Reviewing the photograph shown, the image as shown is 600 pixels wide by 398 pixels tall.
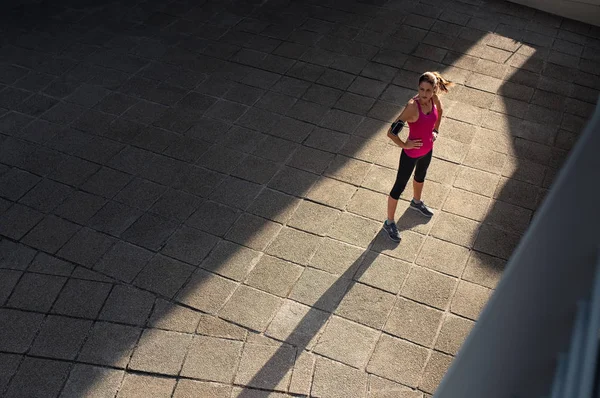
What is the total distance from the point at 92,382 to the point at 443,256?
11.0 feet

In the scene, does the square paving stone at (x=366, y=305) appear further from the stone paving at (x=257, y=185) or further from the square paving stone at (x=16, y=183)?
the square paving stone at (x=16, y=183)

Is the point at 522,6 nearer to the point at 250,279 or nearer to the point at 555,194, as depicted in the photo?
the point at 250,279

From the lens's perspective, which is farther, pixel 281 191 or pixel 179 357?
pixel 281 191

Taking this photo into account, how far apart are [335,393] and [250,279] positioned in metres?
1.37

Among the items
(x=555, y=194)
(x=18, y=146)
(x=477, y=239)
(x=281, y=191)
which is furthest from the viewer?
(x=18, y=146)

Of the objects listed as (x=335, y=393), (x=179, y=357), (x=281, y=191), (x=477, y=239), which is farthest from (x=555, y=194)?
(x=281, y=191)

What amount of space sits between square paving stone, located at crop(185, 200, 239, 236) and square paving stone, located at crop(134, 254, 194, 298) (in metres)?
0.52

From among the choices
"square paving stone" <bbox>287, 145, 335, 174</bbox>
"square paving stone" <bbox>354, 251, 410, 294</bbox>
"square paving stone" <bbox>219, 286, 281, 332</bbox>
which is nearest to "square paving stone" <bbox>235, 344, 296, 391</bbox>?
"square paving stone" <bbox>219, 286, 281, 332</bbox>

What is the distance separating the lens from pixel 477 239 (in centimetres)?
598

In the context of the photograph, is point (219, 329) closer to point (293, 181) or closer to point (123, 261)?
point (123, 261)

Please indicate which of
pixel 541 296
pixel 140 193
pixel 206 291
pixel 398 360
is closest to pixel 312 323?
pixel 398 360

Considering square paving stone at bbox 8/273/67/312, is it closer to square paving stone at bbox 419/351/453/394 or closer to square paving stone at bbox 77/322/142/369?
square paving stone at bbox 77/322/142/369

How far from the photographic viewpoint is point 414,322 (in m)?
5.21

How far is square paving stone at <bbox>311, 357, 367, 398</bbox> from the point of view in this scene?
4.68 meters
